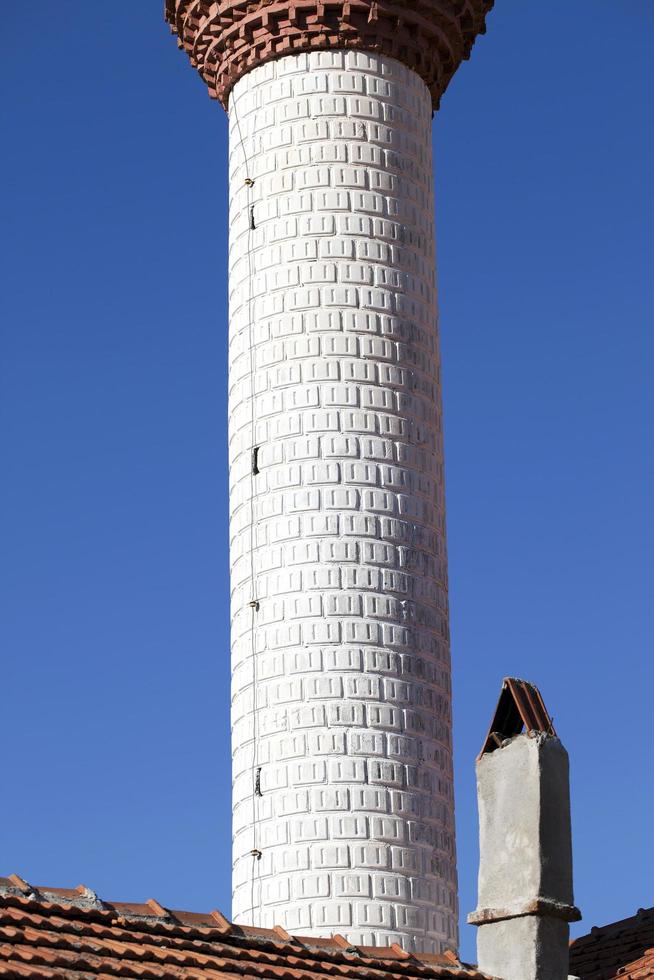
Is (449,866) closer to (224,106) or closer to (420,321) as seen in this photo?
(420,321)

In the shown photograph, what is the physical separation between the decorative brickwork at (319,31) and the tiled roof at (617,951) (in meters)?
10.4

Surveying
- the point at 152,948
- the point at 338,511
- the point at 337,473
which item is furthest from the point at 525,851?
the point at 337,473

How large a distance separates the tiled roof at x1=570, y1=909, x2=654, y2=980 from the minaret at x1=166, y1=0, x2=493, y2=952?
6.16 feet

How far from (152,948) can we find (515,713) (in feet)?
12.9

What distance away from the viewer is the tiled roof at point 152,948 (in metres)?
13.2

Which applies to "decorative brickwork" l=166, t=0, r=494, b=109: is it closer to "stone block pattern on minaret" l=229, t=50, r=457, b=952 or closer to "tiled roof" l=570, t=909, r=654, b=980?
"stone block pattern on minaret" l=229, t=50, r=457, b=952

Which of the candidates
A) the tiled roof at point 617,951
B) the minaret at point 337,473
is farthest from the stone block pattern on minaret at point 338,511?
the tiled roof at point 617,951

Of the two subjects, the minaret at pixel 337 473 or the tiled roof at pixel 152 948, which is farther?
the minaret at pixel 337 473

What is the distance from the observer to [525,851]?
15875mm

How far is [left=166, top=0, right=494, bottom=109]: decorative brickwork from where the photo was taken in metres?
24.2

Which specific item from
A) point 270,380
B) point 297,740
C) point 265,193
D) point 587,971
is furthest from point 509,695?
point 265,193

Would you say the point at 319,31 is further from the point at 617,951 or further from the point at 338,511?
the point at 617,951

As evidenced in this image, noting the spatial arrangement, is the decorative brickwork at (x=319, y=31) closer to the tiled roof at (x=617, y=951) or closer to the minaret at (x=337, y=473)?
the minaret at (x=337, y=473)

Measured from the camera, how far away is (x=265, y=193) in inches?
934
